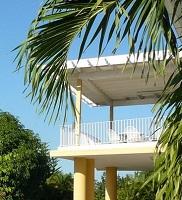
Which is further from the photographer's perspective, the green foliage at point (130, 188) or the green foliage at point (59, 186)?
the green foliage at point (130, 188)

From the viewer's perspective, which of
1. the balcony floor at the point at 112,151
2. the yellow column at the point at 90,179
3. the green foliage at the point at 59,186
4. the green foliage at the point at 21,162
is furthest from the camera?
the green foliage at the point at 59,186

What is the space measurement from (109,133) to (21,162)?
5.26 metres

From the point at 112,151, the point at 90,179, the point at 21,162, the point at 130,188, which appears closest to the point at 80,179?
the point at 90,179

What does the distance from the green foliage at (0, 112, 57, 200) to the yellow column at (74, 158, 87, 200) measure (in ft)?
12.9

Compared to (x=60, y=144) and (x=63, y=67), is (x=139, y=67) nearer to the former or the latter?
(x=60, y=144)

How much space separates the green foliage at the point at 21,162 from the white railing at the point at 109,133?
436 centimetres

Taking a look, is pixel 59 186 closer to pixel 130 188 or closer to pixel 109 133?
pixel 130 188

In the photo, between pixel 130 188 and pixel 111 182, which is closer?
pixel 111 182

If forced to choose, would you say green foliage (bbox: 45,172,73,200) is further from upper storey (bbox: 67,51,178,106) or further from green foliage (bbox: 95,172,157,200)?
upper storey (bbox: 67,51,178,106)

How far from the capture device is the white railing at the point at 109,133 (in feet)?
44.8

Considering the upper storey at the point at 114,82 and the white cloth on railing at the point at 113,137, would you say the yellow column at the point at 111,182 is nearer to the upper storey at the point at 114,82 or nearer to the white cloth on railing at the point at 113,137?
the upper storey at the point at 114,82

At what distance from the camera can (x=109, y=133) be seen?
47.4 feet

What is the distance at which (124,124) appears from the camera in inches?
546

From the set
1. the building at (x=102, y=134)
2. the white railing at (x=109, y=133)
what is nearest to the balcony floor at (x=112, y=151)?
the building at (x=102, y=134)
